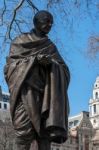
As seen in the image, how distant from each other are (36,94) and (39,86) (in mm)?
101

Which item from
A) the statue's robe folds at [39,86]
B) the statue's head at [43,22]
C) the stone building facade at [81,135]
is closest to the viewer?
the statue's robe folds at [39,86]

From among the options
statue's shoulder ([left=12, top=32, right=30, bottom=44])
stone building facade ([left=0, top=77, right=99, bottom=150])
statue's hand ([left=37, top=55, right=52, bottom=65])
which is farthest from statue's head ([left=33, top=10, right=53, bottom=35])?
stone building facade ([left=0, top=77, right=99, bottom=150])

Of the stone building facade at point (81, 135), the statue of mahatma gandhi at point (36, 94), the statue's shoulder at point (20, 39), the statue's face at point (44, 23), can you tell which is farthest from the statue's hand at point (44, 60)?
the stone building facade at point (81, 135)

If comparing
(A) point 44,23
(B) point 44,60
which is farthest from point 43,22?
(B) point 44,60

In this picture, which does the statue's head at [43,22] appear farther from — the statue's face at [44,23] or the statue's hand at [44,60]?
the statue's hand at [44,60]

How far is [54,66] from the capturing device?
556cm

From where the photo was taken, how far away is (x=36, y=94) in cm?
549

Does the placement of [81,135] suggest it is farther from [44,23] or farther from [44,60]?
[44,60]

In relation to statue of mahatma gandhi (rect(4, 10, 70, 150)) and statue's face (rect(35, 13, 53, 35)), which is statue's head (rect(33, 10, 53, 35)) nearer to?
statue's face (rect(35, 13, 53, 35))

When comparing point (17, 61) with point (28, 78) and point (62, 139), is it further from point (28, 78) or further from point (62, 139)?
point (62, 139)

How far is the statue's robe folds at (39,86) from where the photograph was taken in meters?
5.38

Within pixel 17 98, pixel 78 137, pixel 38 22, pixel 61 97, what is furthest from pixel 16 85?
pixel 78 137

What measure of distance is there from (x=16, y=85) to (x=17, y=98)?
0.45 ft

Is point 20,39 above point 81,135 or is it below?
below
